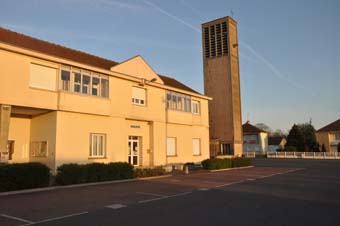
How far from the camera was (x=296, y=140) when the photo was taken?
63.3 meters

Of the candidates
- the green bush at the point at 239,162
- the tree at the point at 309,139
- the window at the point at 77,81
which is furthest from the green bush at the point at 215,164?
the tree at the point at 309,139

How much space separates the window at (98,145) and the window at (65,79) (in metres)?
3.46

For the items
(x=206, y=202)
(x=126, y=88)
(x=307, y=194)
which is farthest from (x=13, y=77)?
(x=307, y=194)

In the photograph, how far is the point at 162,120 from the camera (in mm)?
26438

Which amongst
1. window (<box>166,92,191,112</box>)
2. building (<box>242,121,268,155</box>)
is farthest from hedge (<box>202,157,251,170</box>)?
building (<box>242,121,268,155</box>)

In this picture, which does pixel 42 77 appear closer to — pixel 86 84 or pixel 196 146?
pixel 86 84

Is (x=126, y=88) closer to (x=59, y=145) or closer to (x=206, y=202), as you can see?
(x=59, y=145)

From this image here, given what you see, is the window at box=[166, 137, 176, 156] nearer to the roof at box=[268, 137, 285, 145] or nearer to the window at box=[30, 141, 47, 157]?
the window at box=[30, 141, 47, 157]

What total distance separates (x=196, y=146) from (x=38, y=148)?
15812 mm

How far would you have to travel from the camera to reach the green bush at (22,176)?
42.3ft

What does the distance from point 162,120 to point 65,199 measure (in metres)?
15.6

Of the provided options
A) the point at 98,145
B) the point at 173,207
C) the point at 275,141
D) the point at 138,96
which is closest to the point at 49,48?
the point at 98,145

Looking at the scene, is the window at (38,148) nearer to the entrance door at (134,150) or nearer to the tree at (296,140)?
the entrance door at (134,150)

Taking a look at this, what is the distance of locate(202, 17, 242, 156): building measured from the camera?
42594 millimetres
